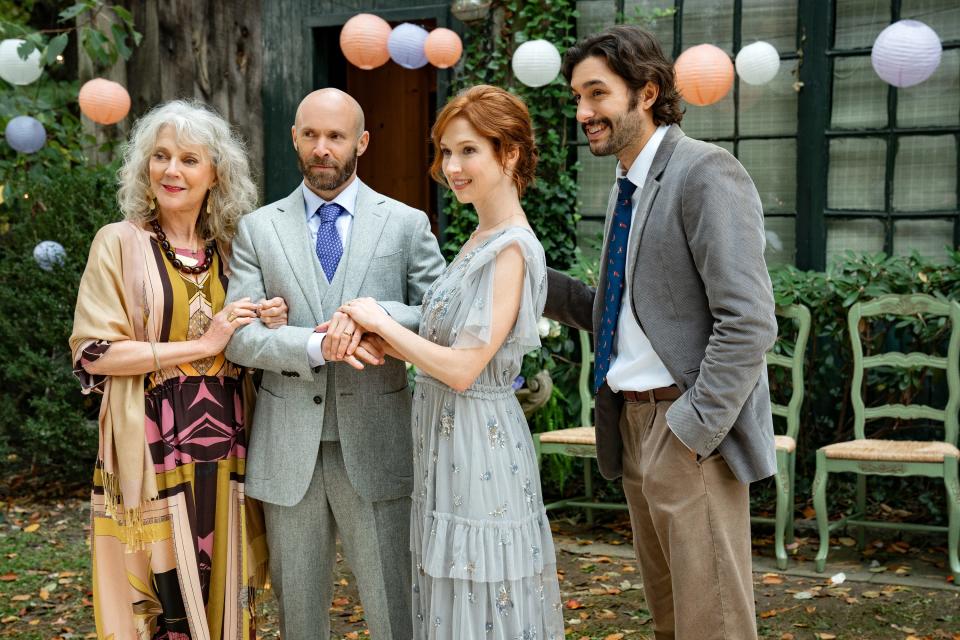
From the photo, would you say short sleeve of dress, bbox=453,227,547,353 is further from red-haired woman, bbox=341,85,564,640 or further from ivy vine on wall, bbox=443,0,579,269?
ivy vine on wall, bbox=443,0,579,269

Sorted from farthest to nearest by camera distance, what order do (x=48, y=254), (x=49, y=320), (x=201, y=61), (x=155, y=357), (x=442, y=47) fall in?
(x=201, y=61) < (x=49, y=320) < (x=48, y=254) < (x=442, y=47) < (x=155, y=357)

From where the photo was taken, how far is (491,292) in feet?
8.32

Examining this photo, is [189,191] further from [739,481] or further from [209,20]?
[209,20]

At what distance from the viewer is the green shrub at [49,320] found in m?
6.07

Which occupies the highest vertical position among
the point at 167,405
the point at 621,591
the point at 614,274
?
the point at 614,274

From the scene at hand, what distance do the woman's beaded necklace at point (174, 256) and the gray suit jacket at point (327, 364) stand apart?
0.11 m

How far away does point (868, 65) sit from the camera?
5645mm

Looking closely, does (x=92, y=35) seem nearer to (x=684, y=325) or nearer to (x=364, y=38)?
(x=364, y=38)

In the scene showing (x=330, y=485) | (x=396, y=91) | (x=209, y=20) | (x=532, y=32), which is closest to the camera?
(x=330, y=485)

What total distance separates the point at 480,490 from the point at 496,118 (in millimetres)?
948

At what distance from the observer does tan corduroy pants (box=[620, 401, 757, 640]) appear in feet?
8.13

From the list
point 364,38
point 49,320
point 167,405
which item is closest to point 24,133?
point 49,320

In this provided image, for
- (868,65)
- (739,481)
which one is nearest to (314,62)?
(868,65)

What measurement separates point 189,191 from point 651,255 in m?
1.36
